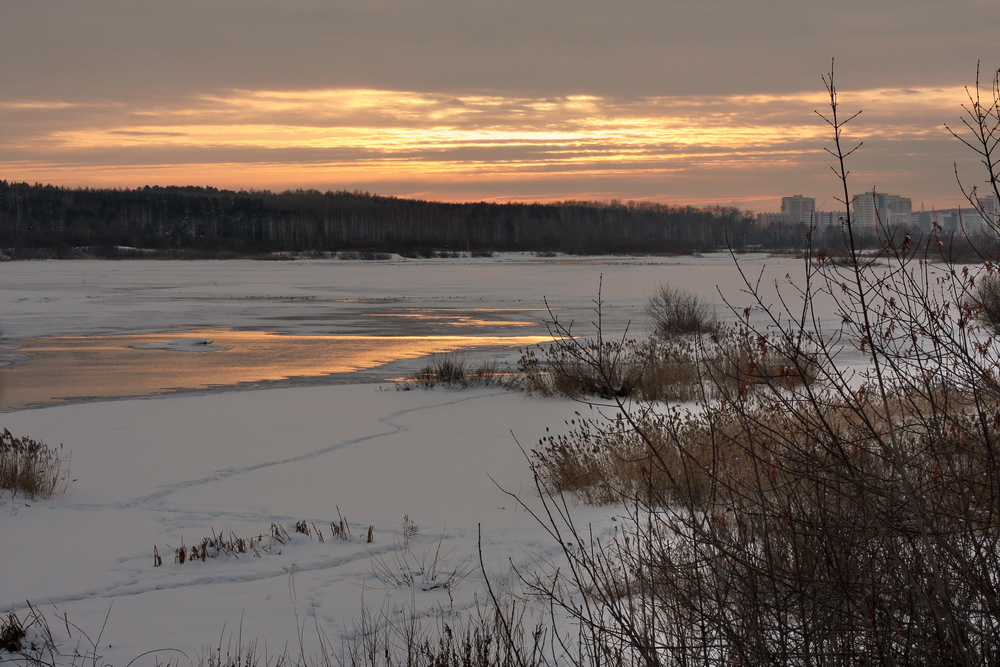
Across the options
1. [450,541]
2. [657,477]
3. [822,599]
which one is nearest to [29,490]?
[450,541]

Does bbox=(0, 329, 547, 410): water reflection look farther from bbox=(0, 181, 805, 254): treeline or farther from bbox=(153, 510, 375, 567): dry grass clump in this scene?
bbox=(0, 181, 805, 254): treeline

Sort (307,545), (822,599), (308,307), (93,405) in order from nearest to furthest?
(822,599)
(307,545)
(93,405)
(308,307)

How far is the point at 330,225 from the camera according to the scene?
14250 cm

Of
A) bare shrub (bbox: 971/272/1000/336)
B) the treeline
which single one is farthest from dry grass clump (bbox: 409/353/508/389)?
the treeline

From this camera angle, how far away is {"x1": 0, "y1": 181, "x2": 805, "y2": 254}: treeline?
12075 cm

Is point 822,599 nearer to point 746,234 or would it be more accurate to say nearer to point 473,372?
point 473,372

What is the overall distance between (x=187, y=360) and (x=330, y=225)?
12857 cm

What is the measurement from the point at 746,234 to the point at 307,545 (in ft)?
521

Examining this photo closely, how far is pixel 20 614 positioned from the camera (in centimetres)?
457

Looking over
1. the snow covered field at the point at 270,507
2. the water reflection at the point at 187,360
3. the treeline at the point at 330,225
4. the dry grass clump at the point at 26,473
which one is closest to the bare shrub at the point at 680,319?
the water reflection at the point at 187,360

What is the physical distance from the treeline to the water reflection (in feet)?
298

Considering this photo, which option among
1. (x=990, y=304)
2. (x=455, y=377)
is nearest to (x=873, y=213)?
(x=455, y=377)

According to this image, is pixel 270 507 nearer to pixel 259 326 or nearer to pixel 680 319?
pixel 680 319

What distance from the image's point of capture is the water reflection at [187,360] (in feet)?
46.2
